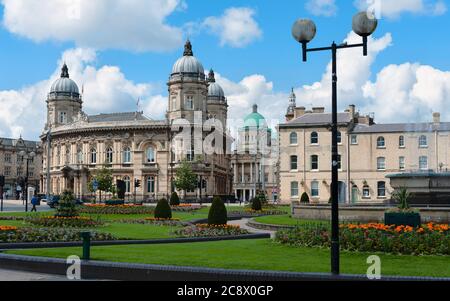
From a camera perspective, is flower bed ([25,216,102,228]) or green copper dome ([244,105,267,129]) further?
green copper dome ([244,105,267,129])

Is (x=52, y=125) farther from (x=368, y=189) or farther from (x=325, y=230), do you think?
(x=325, y=230)

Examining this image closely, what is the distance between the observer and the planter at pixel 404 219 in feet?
69.9

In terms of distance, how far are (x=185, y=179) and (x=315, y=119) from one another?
23.0 meters

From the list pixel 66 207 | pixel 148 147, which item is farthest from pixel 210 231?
pixel 148 147

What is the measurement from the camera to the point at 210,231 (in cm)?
2708

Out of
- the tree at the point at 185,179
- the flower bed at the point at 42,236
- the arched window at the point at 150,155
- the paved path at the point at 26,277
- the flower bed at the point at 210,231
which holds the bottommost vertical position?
the paved path at the point at 26,277

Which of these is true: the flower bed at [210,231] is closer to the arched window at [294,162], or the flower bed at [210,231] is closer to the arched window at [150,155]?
the arched window at [294,162]

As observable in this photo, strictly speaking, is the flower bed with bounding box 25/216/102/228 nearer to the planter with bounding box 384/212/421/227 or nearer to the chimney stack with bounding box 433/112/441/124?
the planter with bounding box 384/212/421/227

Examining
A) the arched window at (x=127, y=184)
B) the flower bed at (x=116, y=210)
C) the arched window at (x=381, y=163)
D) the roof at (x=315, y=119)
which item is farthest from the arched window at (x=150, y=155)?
the flower bed at (x=116, y=210)

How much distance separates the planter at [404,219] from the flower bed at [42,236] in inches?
405

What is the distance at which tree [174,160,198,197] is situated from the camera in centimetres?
8762

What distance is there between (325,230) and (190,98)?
255ft

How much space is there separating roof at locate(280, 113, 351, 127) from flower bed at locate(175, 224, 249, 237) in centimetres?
4528

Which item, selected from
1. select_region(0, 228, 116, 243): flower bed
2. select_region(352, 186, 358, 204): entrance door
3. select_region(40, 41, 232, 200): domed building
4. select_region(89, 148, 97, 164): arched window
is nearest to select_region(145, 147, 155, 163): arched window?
select_region(40, 41, 232, 200): domed building
